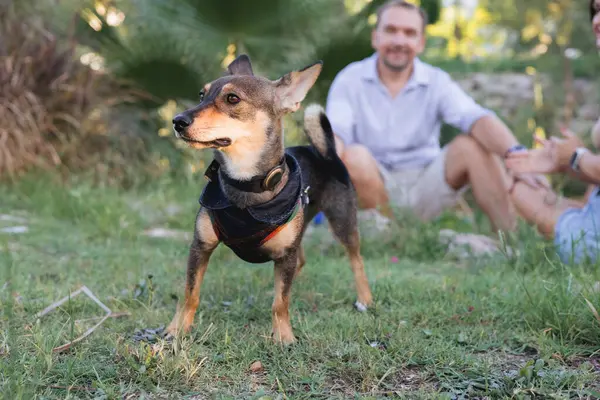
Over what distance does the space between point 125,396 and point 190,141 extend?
959 mm

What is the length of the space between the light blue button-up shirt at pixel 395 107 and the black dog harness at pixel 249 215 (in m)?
2.80

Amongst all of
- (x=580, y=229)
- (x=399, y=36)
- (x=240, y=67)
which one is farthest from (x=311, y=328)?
(x=399, y=36)

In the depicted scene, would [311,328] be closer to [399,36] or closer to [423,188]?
[423,188]

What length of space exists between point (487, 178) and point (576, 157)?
114 cm

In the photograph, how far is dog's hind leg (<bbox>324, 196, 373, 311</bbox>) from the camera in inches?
128

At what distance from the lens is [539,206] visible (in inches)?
182

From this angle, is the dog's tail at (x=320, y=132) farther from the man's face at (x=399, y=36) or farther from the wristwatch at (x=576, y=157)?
the man's face at (x=399, y=36)

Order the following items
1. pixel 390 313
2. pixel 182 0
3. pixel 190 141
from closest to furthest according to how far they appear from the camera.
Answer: pixel 190 141
pixel 390 313
pixel 182 0

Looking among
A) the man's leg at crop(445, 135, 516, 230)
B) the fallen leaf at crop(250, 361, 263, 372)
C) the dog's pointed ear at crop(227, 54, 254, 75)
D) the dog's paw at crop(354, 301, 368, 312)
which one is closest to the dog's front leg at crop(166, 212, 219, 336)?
the fallen leaf at crop(250, 361, 263, 372)

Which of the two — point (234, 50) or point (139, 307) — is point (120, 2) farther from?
point (139, 307)

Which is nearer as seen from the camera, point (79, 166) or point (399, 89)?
point (399, 89)

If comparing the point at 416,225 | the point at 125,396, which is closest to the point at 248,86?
the point at 125,396

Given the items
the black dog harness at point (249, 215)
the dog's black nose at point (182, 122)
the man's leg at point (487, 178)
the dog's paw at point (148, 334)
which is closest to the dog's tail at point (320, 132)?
the black dog harness at point (249, 215)

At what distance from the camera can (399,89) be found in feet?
18.0
